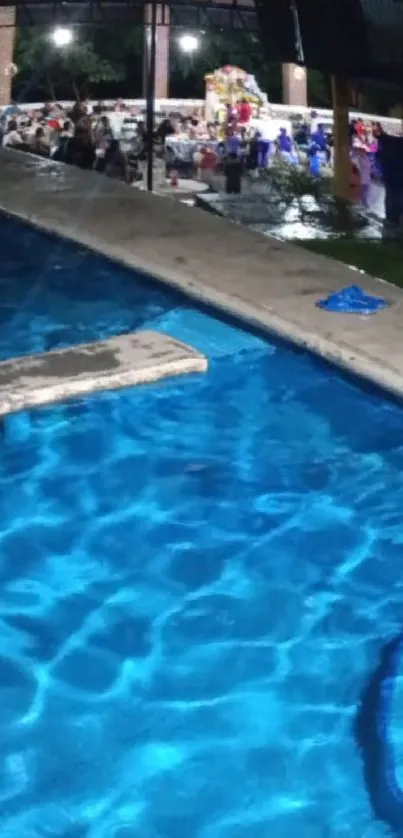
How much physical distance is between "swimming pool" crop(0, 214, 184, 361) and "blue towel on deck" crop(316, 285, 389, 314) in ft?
3.55

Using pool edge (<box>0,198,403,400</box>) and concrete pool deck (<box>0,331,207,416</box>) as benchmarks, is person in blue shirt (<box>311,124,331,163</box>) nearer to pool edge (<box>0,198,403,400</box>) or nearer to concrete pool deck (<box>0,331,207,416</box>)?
pool edge (<box>0,198,403,400</box>)

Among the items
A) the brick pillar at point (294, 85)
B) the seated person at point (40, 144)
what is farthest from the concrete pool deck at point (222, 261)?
the brick pillar at point (294, 85)

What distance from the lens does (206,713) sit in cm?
304

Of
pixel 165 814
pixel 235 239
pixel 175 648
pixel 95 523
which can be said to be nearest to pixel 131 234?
pixel 235 239

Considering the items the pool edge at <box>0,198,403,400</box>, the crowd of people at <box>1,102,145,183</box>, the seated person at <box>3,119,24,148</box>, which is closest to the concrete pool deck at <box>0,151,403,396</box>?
the pool edge at <box>0,198,403,400</box>

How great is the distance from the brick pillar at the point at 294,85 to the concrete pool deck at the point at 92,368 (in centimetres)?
2553

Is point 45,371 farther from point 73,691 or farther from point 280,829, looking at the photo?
point 280,829

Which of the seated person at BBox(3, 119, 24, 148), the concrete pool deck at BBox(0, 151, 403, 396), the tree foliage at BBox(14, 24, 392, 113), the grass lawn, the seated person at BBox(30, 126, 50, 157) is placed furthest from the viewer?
the tree foliage at BBox(14, 24, 392, 113)

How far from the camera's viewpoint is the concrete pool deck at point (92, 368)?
4.82m

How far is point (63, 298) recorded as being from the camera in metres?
6.83

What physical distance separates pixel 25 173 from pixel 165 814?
28.0ft

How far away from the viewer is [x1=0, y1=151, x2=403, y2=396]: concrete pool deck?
541cm

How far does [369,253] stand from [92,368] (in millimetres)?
4985

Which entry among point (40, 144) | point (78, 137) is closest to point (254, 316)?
point (78, 137)
